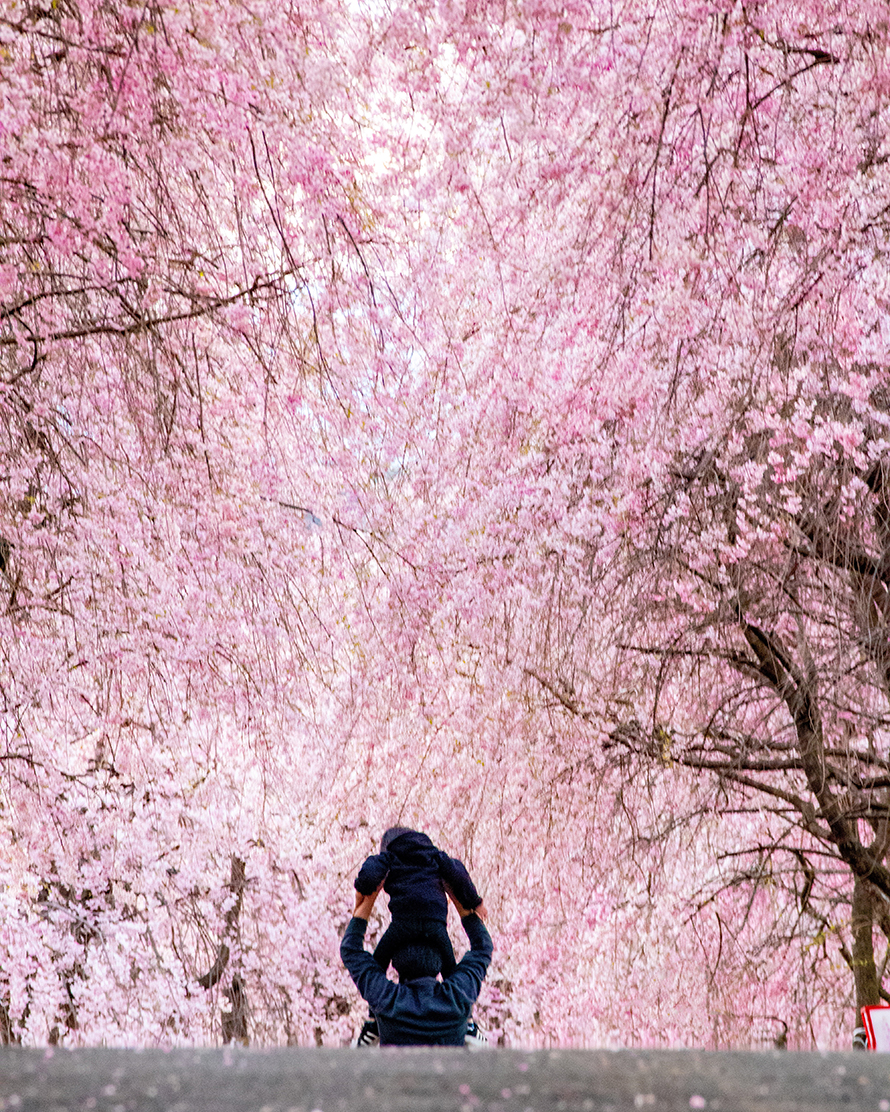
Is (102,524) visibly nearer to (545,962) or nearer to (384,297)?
(384,297)

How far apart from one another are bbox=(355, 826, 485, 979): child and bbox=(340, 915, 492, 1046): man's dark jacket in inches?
3.7

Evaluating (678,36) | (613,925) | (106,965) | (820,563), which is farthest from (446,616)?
(106,965)

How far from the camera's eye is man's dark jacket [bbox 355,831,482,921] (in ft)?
12.0

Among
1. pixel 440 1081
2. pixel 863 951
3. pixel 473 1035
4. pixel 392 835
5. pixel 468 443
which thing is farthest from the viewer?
pixel 468 443

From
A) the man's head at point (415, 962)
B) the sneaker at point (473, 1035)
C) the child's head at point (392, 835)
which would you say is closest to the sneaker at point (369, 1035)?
the man's head at point (415, 962)

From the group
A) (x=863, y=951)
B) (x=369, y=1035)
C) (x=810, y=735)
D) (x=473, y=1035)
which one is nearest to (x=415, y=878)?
(x=369, y=1035)

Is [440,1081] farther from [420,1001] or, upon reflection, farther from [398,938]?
[398,938]

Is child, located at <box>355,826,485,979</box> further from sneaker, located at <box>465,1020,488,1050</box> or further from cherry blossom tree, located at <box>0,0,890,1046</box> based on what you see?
cherry blossom tree, located at <box>0,0,890,1046</box>

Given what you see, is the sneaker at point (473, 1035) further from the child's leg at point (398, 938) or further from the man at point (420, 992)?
the child's leg at point (398, 938)

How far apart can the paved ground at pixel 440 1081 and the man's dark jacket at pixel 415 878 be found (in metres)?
3.08

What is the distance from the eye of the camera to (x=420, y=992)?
135 inches

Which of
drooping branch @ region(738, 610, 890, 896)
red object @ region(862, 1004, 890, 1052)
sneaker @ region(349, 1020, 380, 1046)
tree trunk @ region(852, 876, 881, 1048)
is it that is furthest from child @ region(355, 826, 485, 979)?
tree trunk @ region(852, 876, 881, 1048)

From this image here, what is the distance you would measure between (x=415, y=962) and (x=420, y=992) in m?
0.11

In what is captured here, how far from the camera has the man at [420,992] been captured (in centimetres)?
336
